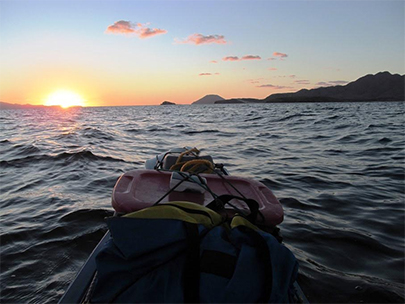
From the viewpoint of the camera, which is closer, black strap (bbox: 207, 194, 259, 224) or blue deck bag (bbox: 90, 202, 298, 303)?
blue deck bag (bbox: 90, 202, 298, 303)

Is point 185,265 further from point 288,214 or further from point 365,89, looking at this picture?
point 365,89

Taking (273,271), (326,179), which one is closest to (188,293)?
(273,271)

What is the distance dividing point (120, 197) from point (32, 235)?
86.6 inches

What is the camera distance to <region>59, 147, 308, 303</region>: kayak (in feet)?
5.92

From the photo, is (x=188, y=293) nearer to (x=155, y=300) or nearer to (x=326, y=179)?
(x=155, y=300)

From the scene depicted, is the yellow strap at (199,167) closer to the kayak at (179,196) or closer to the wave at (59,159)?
the kayak at (179,196)

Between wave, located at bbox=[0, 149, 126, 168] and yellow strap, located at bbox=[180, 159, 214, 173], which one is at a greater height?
yellow strap, located at bbox=[180, 159, 214, 173]

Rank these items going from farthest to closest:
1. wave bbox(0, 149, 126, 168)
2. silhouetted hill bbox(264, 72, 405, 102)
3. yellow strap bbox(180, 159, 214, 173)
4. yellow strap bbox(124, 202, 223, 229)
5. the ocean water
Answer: silhouetted hill bbox(264, 72, 405, 102)
wave bbox(0, 149, 126, 168)
yellow strap bbox(180, 159, 214, 173)
the ocean water
yellow strap bbox(124, 202, 223, 229)

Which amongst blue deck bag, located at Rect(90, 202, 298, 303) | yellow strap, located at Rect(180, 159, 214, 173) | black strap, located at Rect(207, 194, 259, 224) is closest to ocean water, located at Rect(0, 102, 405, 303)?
black strap, located at Rect(207, 194, 259, 224)

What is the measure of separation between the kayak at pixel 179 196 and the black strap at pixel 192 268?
413 millimetres

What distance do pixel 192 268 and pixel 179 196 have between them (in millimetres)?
1324

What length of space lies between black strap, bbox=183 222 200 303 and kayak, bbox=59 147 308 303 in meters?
0.41

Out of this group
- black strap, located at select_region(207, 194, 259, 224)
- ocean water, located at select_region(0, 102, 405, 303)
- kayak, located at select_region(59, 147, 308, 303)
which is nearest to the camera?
Answer: kayak, located at select_region(59, 147, 308, 303)

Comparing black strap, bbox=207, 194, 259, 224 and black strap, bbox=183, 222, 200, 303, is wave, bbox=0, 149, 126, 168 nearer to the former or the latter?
black strap, bbox=207, 194, 259, 224
